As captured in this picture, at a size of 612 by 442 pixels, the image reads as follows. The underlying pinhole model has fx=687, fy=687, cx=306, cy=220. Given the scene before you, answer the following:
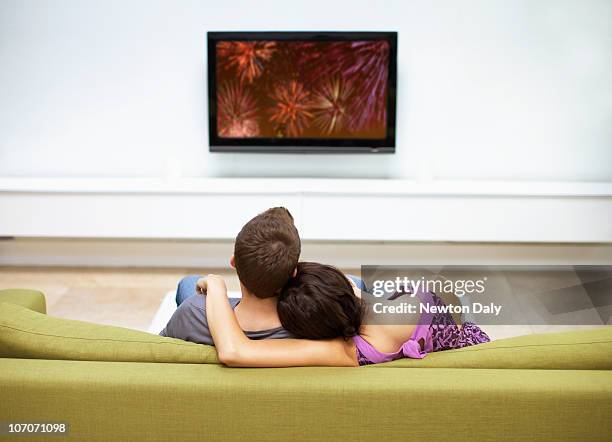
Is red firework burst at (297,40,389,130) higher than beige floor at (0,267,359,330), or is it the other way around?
red firework burst at (297,40,389,130)

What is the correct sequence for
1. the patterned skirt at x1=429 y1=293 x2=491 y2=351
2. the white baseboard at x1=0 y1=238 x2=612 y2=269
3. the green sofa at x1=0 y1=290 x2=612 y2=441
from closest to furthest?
the green sofa at x1=0 y1=290 x2=612 y2=441, the patterned skirt at x1=429 y1=293 x2=491 y2=351, the white baseboard at x1=0 y1=238 x2=612 y2=269

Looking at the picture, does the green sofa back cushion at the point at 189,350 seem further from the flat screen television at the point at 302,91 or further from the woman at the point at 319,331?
the flat screen television at the point at 302,91

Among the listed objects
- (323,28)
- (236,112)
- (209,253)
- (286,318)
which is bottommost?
(209,253)

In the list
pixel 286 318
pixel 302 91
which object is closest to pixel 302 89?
pixel 302 91

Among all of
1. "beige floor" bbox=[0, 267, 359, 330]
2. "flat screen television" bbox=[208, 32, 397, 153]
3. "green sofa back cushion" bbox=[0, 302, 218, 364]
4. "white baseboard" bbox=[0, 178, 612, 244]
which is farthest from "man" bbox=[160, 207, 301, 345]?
"flat screen television" bbox=[208, 32, 397, 153]

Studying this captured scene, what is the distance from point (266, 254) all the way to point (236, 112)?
311cm

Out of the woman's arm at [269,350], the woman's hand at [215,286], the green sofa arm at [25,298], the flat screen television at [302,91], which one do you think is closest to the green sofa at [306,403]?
the woman's arm at [269,350]

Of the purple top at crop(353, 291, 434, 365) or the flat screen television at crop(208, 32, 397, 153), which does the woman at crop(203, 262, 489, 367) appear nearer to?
the purple top at crop(353, 291, 434, 365)

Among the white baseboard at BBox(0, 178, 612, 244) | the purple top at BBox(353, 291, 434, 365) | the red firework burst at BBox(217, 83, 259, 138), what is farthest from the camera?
the red firework burst at BBox(217, 83, 259, 138)

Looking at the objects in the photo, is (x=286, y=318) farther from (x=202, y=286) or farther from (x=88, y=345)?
(x=88, y=345)

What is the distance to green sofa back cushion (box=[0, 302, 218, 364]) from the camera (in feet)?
4.46

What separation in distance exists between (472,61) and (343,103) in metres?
0.87

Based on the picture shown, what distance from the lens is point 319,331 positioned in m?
1.42

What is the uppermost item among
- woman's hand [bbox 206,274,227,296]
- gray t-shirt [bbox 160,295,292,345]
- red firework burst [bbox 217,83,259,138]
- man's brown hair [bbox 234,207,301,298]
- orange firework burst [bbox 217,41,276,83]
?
orange firework burst [bbox 217,41,276,83]
